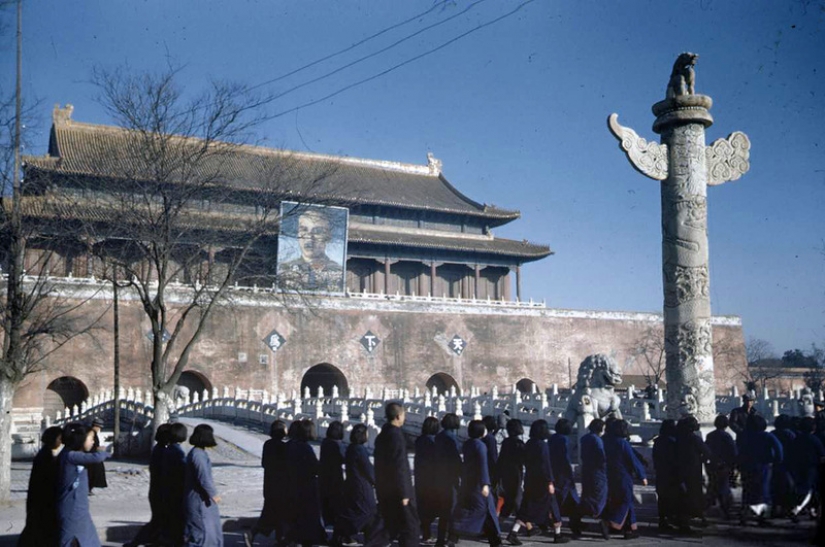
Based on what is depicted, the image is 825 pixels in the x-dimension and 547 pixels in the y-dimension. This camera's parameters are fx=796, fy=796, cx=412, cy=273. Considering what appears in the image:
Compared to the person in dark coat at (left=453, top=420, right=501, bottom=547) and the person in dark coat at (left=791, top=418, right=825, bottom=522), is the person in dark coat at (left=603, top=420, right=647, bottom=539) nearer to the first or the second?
the person in dark coat at (left=453, top=420, right=501, bottom=547)

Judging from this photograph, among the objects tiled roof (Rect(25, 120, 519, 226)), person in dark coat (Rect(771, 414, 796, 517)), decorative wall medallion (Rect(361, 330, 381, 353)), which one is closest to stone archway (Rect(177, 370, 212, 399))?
decorative wall medallion (Rect(361, 330, 381, 353))

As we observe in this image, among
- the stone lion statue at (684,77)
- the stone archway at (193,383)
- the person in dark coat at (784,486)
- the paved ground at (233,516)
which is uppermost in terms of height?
the stone lion statue at (684,77)

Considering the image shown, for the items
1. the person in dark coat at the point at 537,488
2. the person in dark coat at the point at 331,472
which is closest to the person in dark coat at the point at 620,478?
the person in dark coat at the point at 537,488

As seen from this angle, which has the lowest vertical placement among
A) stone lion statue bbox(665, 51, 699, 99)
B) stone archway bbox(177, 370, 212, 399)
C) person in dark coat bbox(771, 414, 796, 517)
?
person in dark coat bbox(771, 414, 796, 517)

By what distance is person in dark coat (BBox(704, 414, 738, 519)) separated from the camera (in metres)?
8.65

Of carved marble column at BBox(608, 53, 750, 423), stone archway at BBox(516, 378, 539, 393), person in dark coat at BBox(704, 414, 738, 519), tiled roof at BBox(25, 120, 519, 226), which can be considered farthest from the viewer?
stone archway at BBox(516, 378, 539, 393)

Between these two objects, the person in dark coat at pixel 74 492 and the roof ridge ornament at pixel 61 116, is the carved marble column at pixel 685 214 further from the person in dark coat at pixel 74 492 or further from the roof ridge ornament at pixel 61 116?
the roof ridge ornament at pixel 61 116

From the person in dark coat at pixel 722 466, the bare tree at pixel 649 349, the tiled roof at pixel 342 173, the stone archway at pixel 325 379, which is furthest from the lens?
the bare tree at pixel 649 349

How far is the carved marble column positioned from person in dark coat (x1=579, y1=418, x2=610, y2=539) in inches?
148

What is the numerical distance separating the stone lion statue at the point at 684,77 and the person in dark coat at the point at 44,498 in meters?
9.43

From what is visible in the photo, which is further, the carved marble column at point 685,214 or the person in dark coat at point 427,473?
the carved marble column at point 685,214

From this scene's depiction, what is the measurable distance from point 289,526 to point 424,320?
88.7ft

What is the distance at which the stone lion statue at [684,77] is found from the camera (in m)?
11.6

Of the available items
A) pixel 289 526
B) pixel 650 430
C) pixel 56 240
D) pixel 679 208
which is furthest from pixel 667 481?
pixel 56 240
